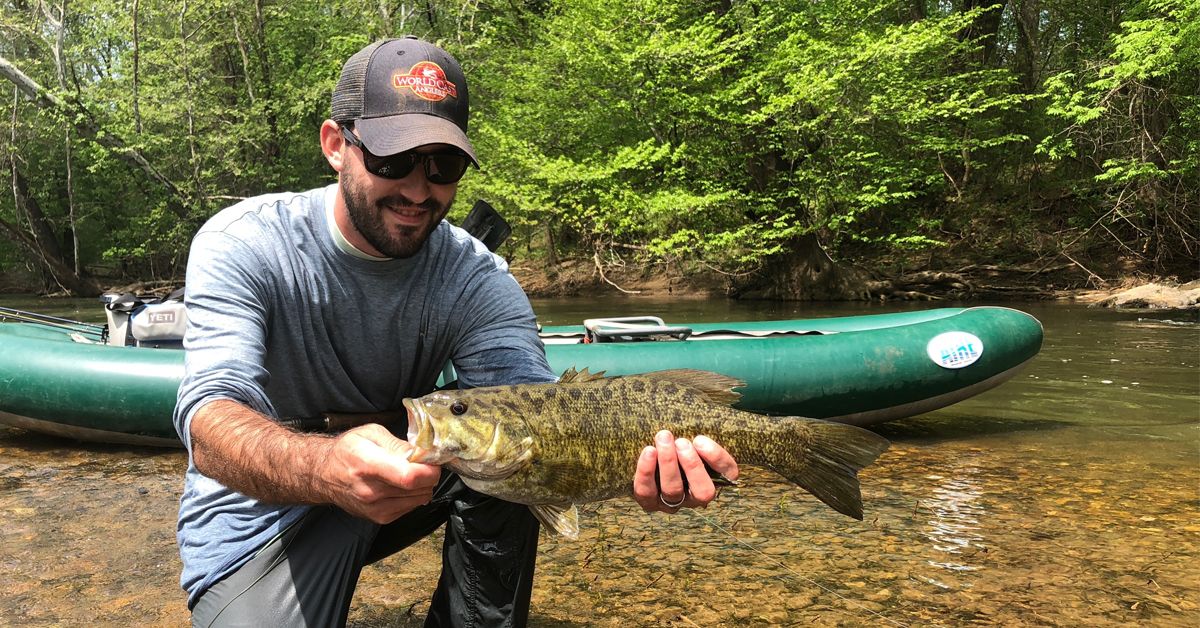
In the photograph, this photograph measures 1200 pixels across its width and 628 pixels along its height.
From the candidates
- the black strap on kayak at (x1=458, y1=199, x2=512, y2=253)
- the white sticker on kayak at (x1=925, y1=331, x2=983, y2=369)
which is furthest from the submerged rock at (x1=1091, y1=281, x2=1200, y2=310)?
the black strap on kayak at (x1=458, y1=199, x2=512, y2=253)

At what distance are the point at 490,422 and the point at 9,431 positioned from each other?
Answer: 8248 mm

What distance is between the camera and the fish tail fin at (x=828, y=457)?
238 cm

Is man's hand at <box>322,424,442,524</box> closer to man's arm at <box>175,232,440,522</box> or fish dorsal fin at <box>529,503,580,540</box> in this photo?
man's arm at <box>175,232,440,522</box>

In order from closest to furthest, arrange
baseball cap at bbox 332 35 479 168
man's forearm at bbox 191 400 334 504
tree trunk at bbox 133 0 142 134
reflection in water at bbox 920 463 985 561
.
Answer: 1. man's forearm at bbox 191 400 334 504
2. baseball cap at bbox 332 35 479 168
3. reflection in water at bbox 920 463 985 561
4. tree trunk at bbox 133 0 142 134

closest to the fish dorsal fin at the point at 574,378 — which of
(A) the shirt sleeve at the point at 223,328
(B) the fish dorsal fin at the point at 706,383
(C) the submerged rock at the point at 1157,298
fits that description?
(B) the fish dorsal fin at the point at 706,383

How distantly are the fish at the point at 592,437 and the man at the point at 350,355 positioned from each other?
0.33ft

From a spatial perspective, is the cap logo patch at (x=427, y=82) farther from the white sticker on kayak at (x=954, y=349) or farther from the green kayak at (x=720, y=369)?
the white sticker on kayak at (x=954, y=349)

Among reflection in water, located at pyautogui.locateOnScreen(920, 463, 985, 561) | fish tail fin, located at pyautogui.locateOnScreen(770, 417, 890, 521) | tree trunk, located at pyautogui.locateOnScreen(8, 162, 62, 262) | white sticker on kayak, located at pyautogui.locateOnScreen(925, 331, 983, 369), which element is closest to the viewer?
fish tail fin, located at pyautogui.locateOnScreen(770, 417, 890, 521)

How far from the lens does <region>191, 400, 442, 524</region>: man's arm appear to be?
5.57ft

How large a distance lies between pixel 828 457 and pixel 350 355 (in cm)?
161

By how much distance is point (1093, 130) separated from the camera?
1955 cm

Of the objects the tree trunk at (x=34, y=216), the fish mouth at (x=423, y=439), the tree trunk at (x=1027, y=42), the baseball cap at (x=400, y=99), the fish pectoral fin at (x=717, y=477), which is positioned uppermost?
the tree trunk at (x=1027, y=42)

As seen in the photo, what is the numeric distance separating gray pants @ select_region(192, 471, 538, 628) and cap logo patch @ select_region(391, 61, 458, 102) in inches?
50.1

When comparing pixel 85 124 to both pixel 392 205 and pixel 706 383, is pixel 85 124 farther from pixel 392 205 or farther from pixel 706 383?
pixel 706 383
